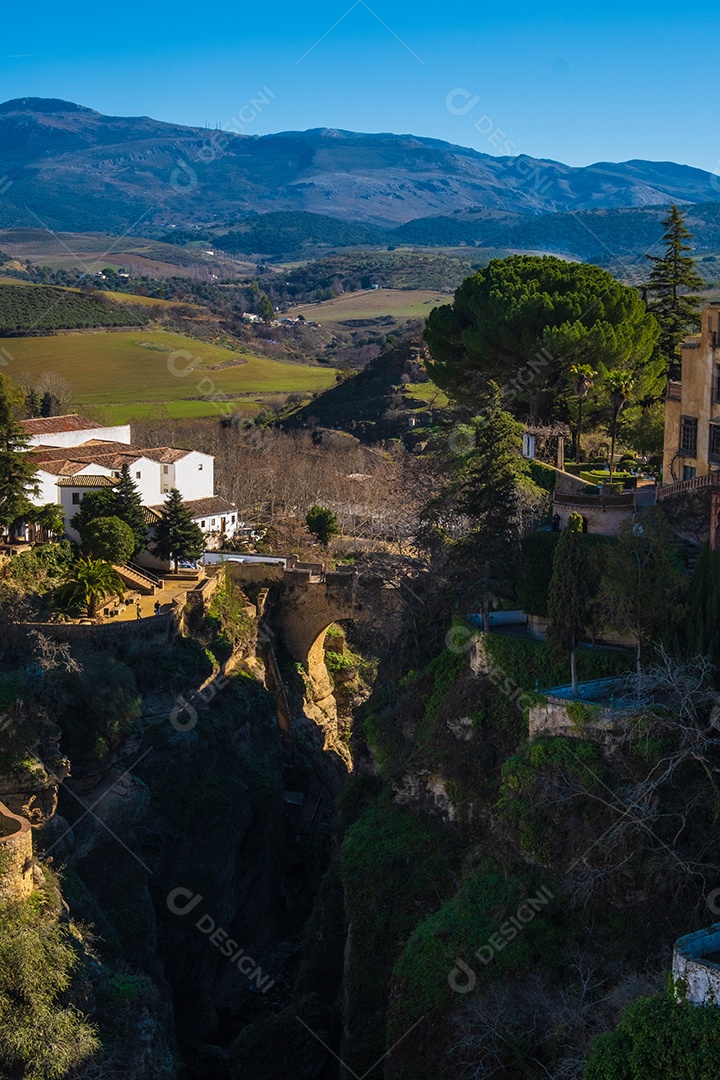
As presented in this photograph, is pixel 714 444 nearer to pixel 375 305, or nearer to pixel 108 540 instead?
pixel 108 540

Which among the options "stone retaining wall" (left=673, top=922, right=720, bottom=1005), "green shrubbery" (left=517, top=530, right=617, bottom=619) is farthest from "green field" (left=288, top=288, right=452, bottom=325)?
"stone retaining wall" (left=673, top=922, right=720, bottom=1005)

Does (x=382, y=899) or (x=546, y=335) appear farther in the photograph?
(x=546, y=335)

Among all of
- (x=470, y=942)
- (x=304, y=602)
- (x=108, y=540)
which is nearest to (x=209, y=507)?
(x=304, y=602)

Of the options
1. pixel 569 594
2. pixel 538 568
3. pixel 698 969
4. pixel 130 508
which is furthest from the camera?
pixel 130 508

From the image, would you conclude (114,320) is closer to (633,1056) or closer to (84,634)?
(84,634)

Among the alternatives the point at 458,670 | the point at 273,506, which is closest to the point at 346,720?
the point at 273,506

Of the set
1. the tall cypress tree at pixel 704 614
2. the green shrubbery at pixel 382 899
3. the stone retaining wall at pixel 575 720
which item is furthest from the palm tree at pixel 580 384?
the green shrubbery at pixel 382 899

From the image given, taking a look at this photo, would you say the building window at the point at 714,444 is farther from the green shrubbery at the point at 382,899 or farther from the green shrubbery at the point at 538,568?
the green shrubbery at the point at 382,899
